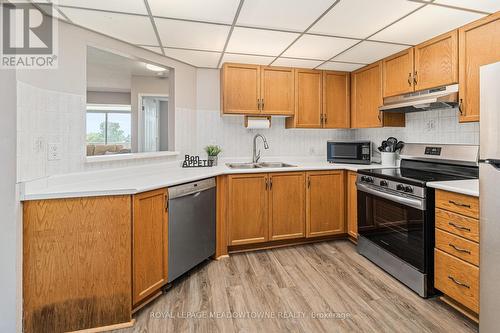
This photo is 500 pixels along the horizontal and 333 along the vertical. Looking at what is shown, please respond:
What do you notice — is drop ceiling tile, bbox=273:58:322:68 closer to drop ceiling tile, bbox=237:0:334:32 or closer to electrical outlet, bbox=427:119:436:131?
drop ceiling tile, bbox=237:0:334:32

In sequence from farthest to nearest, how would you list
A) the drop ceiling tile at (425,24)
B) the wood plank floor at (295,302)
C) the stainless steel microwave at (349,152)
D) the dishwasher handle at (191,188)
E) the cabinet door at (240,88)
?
the stainless steel microwave at (349,152) < the cabinet door at (240,88) < the dishwasher handle at (191,188) < the drop ceiling tile at (425,24) < the wood plank floor at (295,302)

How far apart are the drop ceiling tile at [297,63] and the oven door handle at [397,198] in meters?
1.57

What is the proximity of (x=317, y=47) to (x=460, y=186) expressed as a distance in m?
1.77

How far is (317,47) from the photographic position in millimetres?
2646

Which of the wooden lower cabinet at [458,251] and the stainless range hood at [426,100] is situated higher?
the stainless range hood at [426,100]

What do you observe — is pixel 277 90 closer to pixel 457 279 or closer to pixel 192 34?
pixel 192 34

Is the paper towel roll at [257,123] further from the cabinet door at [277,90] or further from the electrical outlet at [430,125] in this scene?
the electrical outlet at [430,125]

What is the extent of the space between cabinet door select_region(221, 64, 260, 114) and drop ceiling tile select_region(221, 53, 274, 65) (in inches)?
2.8

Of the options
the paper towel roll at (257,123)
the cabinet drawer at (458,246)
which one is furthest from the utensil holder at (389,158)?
the paper towel roll at (257,123)

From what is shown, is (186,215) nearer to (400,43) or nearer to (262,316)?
(262,316)

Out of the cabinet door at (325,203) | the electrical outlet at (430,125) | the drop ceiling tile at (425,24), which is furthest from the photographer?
the cabinet door at (325,203)

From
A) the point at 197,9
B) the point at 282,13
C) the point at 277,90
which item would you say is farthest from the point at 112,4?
the point at 277,90

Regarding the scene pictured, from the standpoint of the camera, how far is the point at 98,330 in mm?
1666

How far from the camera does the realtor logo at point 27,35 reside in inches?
62.0
